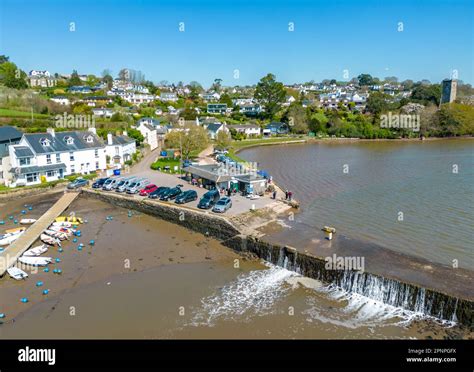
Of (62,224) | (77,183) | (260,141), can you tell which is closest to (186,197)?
(62,224)

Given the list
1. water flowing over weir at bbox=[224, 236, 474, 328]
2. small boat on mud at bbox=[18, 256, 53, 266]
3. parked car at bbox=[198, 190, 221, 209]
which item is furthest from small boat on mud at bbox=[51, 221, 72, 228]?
water flowing over weir at bbox=[224, 236, 474, 328]

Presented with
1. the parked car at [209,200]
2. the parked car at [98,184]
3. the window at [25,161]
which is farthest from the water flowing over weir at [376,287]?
the window at [25,161]

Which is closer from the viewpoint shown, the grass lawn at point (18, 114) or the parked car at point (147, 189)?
the parked car at point (147, 189)

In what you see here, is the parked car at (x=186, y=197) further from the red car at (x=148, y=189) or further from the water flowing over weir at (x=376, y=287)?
the water flowing over weir at (x=376, y=287)

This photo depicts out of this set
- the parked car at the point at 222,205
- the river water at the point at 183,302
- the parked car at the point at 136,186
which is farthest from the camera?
the parked car at the point at 136,186

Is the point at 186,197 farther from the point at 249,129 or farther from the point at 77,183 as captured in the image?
the point at 249,129
